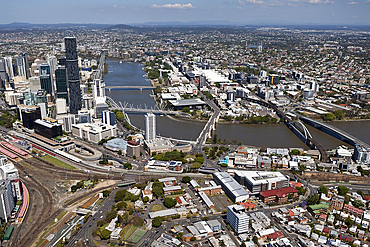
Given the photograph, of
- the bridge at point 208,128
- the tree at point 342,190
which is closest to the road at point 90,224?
the bridge at point 208,128

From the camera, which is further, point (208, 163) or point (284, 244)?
point (208, 163)

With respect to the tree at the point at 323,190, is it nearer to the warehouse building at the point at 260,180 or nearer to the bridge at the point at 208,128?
the warehouse building at the point at 260,180

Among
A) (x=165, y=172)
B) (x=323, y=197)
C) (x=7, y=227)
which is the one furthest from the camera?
(x=165, y=172)

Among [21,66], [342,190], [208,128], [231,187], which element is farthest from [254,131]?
[21,66]

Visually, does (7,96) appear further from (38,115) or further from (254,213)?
(254,213)

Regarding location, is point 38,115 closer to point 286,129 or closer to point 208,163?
point 208,163

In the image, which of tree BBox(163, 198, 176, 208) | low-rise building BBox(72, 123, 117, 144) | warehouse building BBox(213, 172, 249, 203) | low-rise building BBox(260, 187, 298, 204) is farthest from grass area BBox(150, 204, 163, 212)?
low-rise building BBox(72, 123, 117, 144)

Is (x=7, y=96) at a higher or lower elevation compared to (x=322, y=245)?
higher

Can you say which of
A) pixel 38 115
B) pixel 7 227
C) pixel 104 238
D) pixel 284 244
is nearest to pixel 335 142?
pixel 284 244

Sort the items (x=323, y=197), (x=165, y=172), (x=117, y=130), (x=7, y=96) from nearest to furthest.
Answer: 1. (x=323, y=197)
2. (x=165, y=172)
3. (x=117, y=130)
4. (x=7, y=96)
